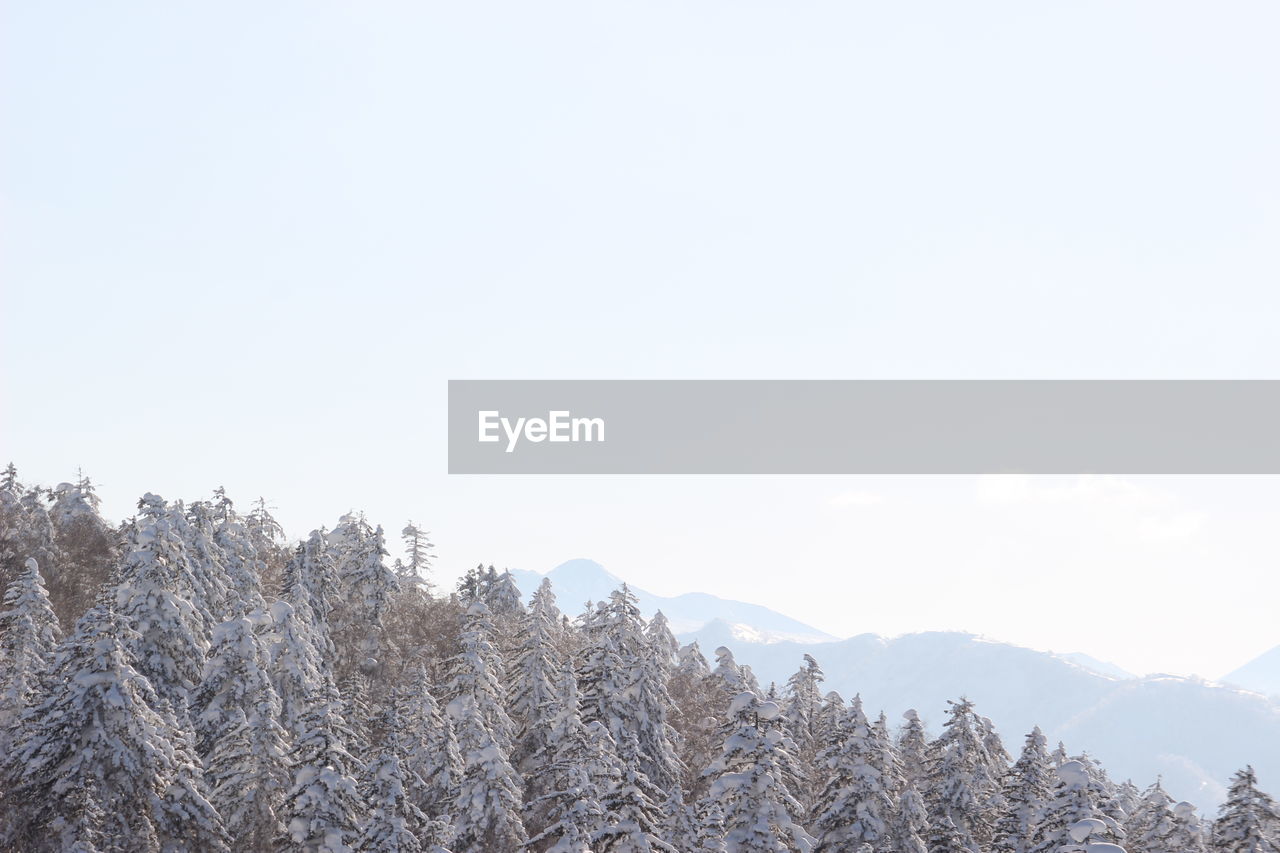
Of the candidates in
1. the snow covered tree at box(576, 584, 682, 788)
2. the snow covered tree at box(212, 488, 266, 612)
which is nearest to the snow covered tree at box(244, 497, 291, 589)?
the snow covered tree at box(212, 488, 266, 612)

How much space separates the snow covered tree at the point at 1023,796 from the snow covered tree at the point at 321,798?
2334 cm

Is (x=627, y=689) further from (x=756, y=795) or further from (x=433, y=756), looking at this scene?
(x=756, y=795)

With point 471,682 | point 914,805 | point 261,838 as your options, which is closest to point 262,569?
point 471,682

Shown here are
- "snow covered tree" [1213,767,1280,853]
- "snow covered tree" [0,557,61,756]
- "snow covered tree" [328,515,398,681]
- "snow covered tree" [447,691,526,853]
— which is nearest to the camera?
"snow covered tree" [1213,767,1280,853]

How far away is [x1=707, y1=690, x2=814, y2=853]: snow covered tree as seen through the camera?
3005cm

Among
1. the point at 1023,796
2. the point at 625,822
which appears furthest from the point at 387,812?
the point at 1023,796

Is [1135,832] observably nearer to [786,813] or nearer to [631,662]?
[631,662]

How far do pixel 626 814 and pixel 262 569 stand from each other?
5067cm

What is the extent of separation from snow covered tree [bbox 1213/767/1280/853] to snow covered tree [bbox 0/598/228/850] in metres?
31.1

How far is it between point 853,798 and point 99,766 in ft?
80.5

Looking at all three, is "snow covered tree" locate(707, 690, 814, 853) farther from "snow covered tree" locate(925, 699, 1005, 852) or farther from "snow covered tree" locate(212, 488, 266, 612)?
"snow covered tree" locate(212, 488, 266, 612)

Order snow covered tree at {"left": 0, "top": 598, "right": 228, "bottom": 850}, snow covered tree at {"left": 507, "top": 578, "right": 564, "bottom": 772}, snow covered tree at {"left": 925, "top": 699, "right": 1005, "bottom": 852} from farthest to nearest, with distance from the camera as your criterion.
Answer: snow covered tree at {"left": 507, "top": 578, "right": 564, "bottom": 772} → snow covered tree at {"left": 925, "top": 699, "right": 1005, "bottom": 852} → snow covered tree at {"left": 0, "top": 598, "right": 228, "bottom": 850}

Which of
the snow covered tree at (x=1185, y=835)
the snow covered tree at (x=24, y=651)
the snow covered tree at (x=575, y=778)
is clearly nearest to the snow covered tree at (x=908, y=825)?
the snow covered tree at (x=1185, y=835)

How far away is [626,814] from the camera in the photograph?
2853cm
